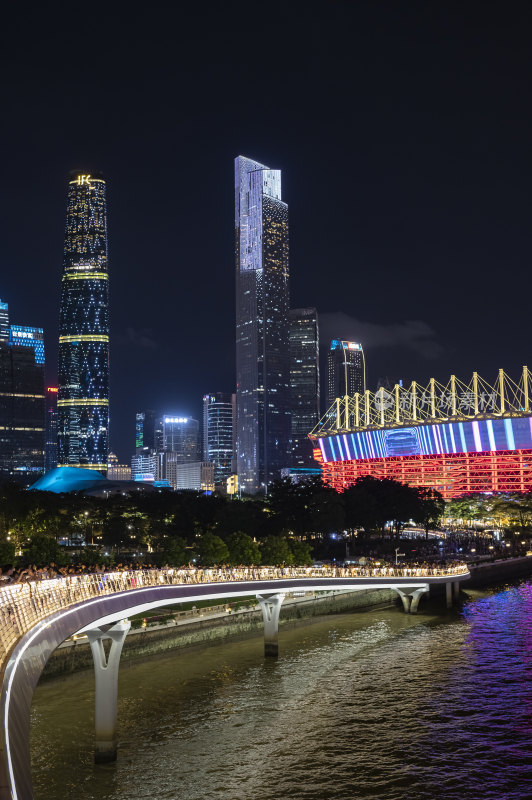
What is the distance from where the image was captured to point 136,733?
4050 cm

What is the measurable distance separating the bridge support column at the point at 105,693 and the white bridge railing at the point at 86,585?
2173mm

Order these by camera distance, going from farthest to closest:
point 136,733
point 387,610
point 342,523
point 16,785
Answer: point 342,523, point 387,610, point 136,733, point 16,785

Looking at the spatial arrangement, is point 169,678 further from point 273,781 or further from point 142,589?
point 273,781

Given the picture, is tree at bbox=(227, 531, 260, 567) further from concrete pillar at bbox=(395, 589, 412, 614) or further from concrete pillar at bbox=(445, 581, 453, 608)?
concrete pillar at bbox=(445, 581, 453, 608)

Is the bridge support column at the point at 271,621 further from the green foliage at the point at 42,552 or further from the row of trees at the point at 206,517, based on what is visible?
the row of trees at the point at 206,517

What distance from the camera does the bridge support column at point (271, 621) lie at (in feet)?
199

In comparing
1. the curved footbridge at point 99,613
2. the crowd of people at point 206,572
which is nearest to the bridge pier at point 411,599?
the crowd of people at point 206,572

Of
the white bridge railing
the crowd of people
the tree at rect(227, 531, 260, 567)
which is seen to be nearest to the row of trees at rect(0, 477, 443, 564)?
the tree at rect(227, 531, 260, 567)

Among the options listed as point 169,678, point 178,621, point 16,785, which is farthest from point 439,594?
point 16,785

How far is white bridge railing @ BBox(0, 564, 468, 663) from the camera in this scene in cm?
2289

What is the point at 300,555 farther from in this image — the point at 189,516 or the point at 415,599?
the point at 189,516

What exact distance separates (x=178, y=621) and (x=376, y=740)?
25.4m

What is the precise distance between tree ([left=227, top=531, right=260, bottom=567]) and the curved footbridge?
13.7 m

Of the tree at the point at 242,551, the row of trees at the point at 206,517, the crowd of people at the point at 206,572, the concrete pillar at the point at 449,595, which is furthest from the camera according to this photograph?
the row of trees at the point at 206,517
